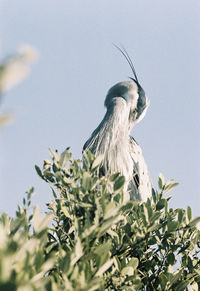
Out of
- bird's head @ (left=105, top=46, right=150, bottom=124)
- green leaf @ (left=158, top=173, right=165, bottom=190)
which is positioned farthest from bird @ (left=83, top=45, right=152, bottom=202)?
green leaf @ (left=158, top=173, right=165, bottom=190)

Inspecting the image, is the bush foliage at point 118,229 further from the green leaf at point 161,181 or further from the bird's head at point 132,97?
the bird's head at point 132,97

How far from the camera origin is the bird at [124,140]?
10.3 ft

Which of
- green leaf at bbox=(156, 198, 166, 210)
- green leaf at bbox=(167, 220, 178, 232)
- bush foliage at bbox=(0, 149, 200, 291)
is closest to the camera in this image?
bush foliage at bbox=(0, 149, 200, 291)

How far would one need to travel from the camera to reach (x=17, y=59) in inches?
20.6

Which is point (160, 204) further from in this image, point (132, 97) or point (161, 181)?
point (132, 97)

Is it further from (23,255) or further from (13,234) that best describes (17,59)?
(13,234)

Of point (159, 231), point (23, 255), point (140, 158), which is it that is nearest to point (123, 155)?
point (140, 158)

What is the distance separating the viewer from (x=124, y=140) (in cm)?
329

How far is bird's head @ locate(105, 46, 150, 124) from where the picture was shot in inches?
137

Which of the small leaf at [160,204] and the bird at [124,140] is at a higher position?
the bird at [124,140]

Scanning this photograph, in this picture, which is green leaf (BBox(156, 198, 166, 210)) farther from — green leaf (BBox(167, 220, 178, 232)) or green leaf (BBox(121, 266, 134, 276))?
green leaf (BBox(121, 266, 134, 276))

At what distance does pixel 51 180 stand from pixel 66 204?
0.51 feet

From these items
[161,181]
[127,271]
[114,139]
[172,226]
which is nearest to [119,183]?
[127,271]

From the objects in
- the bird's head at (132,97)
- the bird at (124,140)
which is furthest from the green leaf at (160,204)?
the bird's head at (132,97)
